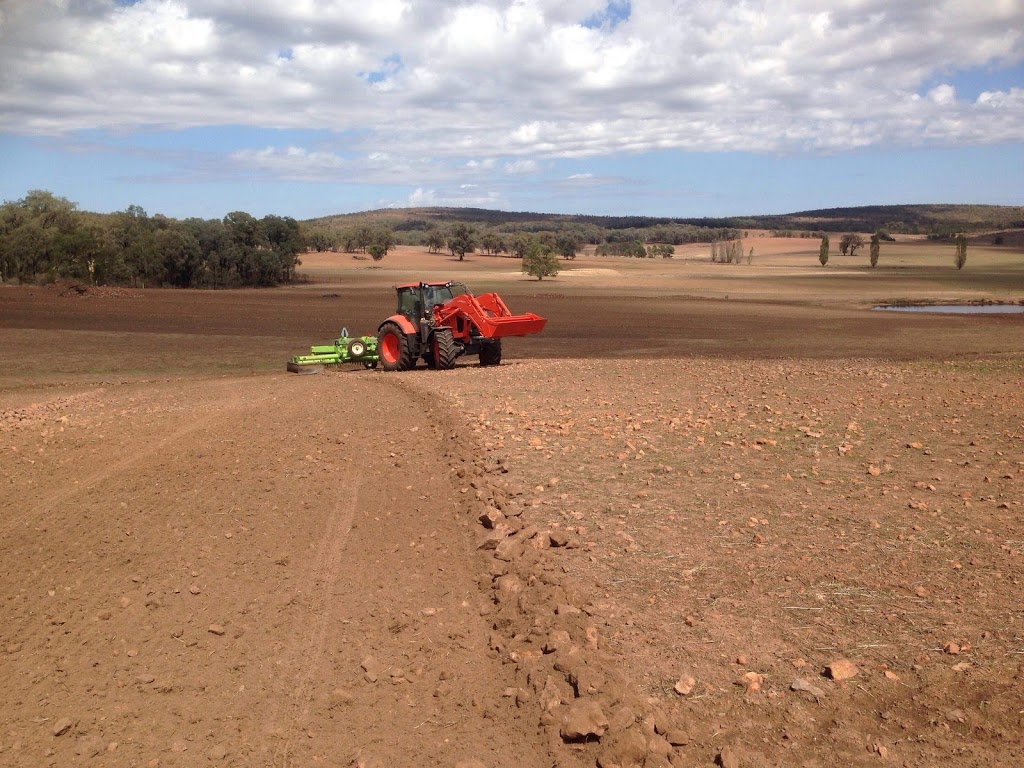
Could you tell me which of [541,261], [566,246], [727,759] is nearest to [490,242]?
[566,246]

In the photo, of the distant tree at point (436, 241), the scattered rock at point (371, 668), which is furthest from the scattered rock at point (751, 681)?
the distant tree at point (436, 241)

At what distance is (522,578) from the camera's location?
7.29 meters

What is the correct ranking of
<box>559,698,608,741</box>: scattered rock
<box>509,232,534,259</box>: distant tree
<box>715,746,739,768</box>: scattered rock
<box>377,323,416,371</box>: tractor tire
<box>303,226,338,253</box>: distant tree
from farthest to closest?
<box>509,232,534,259</box>: distant tree < <box>303,226,338,253</box>: distant tree < <box>377,323,416,371</box>: tractor tire < <box>559,698,608,741</box>: scattered rock < <box>715,746,739,768</box>: scattered rock

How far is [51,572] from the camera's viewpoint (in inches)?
322

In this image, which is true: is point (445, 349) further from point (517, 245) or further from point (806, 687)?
point (517, 245)

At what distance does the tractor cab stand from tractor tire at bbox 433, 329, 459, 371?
23.9 inches

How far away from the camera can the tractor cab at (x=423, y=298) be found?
22812 mm

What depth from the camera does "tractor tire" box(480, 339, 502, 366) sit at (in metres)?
23.0

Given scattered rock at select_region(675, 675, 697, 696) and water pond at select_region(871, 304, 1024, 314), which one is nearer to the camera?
scattered rock at select_region(675, 675, 697, 696)

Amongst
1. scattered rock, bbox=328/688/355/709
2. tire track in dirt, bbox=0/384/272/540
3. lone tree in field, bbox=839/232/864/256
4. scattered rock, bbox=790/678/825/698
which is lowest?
lone tree in field, bbox=839/232/864/256

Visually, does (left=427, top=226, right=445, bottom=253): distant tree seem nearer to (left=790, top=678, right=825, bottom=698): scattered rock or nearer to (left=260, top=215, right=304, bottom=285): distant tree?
(left=260, top=215, right=304, bottom=285): distant tree

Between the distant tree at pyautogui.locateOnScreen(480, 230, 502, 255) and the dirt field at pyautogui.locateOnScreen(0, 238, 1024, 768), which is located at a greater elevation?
the dirt field at pyautogui.locateOnScreen(0, 238, 1024, 768)

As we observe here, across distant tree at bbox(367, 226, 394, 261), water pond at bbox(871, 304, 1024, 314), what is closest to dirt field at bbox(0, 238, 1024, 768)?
water pond at bbox(871, 304, 1024, 314)

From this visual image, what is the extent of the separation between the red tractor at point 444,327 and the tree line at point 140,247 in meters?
57.9
